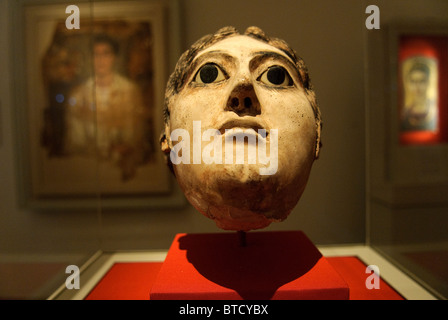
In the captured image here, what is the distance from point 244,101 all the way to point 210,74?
9.7 inches

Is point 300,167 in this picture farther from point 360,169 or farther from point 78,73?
point 78,73

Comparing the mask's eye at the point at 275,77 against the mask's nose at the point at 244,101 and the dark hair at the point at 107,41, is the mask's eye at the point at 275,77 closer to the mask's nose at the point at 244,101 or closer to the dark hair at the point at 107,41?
the mask's nose at the point at 244,101

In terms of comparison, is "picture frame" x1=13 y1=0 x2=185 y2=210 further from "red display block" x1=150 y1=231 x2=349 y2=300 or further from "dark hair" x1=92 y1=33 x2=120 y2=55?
"red display block" x1=150 y1=231 x2=349 y2=300

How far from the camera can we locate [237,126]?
124 cm

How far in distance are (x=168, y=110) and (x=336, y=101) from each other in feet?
3.59

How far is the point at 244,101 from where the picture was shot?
1271 mm

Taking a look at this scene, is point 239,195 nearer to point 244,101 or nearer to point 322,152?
point 244,101

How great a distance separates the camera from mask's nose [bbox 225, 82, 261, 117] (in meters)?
1.25

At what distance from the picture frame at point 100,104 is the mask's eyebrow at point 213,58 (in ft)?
2.27

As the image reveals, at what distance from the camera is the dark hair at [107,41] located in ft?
7.14

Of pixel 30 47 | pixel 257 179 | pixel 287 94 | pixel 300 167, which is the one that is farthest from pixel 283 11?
pixel 30 47

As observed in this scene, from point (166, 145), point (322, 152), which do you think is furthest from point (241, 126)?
point (322, 152)

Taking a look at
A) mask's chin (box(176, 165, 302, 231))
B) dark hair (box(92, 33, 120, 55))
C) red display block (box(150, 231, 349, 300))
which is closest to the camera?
mask's chin (box(176, 165, 302, 231))

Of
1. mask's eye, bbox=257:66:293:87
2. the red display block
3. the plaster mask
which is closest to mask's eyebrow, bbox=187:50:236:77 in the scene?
the plaster mask
